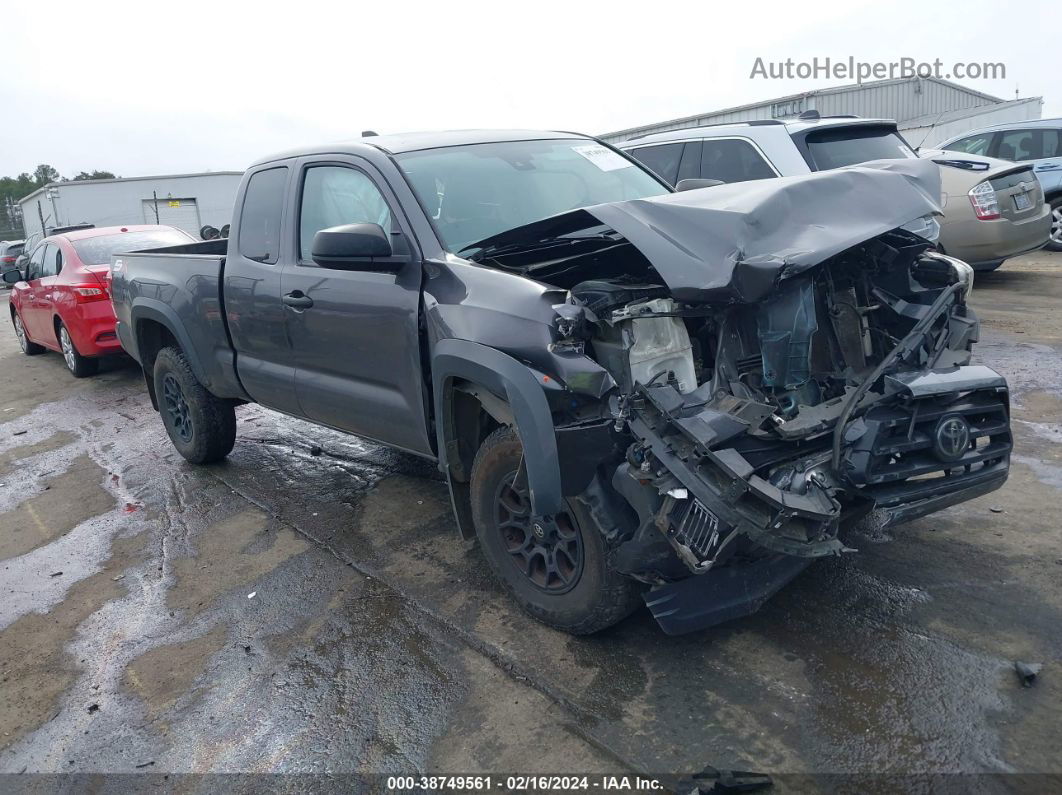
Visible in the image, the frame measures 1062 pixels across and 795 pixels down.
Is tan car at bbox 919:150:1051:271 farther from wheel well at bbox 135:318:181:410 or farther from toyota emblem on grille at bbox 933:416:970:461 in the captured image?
wheel well at bbox 135:318:181:410

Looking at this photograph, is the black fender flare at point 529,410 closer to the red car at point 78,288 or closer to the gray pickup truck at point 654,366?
the gray pickup truck at point 654,366

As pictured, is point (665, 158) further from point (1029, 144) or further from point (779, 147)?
point (1029, 144)

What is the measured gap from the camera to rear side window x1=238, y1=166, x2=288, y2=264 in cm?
478

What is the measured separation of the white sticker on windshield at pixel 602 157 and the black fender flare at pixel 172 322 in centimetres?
283

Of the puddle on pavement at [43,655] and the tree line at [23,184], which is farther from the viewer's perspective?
the tree line at [23,184]

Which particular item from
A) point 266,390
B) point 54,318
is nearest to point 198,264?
point 266,390

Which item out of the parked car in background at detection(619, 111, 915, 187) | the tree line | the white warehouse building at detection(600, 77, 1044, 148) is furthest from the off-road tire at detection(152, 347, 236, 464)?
the tree line

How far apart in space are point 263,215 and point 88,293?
5.47 meters

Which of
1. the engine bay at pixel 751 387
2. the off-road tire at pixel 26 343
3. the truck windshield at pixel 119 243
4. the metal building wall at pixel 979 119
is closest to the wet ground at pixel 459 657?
the engine bay at pixel 751 387

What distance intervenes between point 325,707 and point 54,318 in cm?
876

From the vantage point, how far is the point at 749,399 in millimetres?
2906

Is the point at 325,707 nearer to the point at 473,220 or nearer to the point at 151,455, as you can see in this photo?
the point at 473,220

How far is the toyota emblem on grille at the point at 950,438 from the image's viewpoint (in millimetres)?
2957

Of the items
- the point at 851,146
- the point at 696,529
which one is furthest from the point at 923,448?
the point at 851,146
